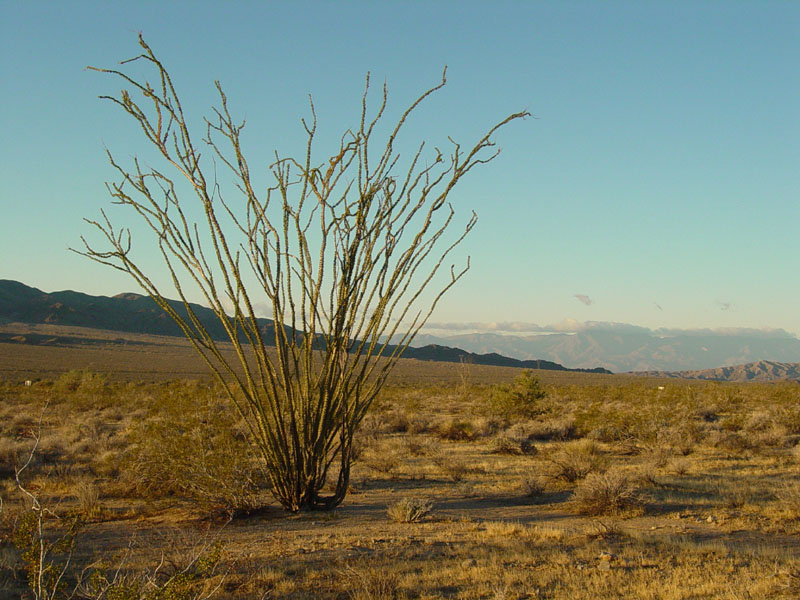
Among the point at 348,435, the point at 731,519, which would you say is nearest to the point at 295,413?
the point at 348,435

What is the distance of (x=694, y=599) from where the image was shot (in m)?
4.82

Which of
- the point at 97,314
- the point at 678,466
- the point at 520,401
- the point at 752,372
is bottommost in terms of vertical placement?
the point at 678,466

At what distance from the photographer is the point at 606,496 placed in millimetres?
8508

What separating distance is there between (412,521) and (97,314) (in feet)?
354

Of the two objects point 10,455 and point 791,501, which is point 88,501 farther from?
point 791,501

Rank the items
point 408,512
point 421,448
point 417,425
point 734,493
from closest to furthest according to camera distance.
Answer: point 408,512 < point 734,493 < point 421,448 < point 417,425

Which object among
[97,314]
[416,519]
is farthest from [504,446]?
[97,314]

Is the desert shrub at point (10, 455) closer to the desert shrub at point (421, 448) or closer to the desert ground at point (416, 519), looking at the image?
the desert ground at point (416, 519)

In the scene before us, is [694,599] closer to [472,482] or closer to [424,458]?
[472,482]

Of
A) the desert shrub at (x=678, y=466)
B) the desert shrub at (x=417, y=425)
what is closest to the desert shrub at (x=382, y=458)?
the desert shrub at (x=417, y=425)

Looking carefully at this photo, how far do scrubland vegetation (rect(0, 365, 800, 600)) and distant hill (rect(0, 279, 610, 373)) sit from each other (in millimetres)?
74630

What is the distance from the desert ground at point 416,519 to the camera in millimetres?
5113

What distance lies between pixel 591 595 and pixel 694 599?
2.55 ft

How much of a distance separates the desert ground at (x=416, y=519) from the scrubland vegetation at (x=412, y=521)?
3 cm
